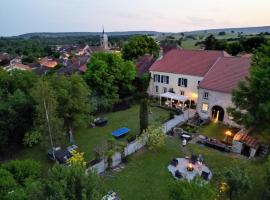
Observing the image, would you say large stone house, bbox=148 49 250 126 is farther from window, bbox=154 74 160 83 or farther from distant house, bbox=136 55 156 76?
distant house, bbox=136 55 156 76

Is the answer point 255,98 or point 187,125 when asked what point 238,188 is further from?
point 187,125

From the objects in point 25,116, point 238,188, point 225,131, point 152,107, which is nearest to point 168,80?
point 152,107

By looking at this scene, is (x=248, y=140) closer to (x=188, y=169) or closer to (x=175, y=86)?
(x=188, y=169)

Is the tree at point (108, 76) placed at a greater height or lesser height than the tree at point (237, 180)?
greater

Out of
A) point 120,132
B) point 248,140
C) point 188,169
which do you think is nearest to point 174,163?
point 188,169

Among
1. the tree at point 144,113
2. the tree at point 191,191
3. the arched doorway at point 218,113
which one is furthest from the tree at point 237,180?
the arched doorway at point 218,113

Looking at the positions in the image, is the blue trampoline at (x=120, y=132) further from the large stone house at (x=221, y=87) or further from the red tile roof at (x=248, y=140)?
the red tile roof at (x=248, y=140)

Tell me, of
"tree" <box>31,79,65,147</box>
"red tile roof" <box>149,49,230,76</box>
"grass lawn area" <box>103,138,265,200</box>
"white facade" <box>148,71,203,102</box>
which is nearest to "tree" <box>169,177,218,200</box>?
"grass lawn area" <box>103,138,265,200</box>
